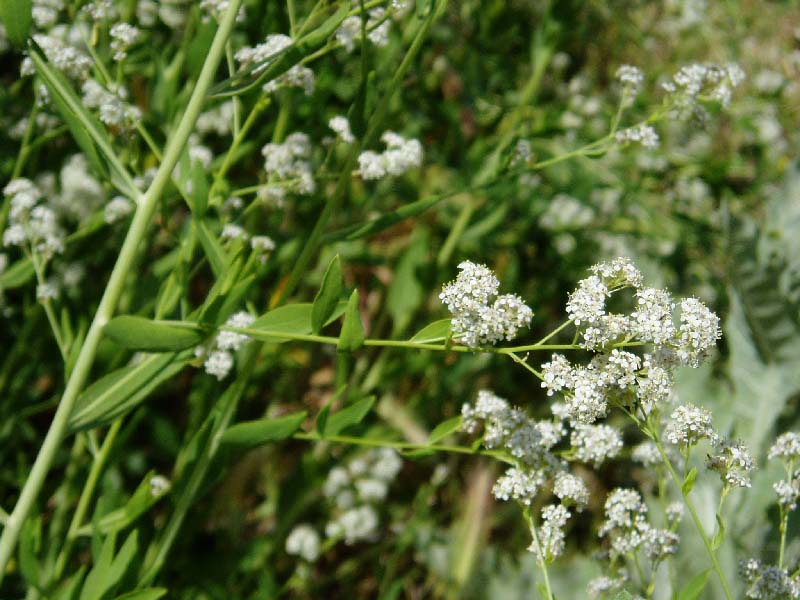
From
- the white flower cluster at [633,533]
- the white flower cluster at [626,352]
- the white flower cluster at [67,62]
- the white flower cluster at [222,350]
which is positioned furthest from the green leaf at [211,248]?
the white flower cluster at [633,533]

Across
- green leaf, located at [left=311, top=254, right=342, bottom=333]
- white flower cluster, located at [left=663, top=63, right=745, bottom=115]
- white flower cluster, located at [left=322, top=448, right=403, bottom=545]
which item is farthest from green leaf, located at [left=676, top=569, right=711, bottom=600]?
white flower cluster, located at [left=322, top=448, right=403, bottom=545]

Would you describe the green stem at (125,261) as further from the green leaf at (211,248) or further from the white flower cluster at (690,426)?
the white flower cluster at (690,426)

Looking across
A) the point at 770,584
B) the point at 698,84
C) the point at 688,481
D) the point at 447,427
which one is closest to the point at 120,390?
the point at 447,427

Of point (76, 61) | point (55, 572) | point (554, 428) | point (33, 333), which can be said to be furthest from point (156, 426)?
point (554, 428)

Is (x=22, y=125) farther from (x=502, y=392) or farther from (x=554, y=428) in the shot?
(x=502, y=392)

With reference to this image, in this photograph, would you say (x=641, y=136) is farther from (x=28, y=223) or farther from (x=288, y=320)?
(x=28, y=223)

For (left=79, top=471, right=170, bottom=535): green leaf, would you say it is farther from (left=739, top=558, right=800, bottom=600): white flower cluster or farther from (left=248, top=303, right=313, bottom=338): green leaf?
(left=739, top=558, right=800, bottom=600): white flower cluster
